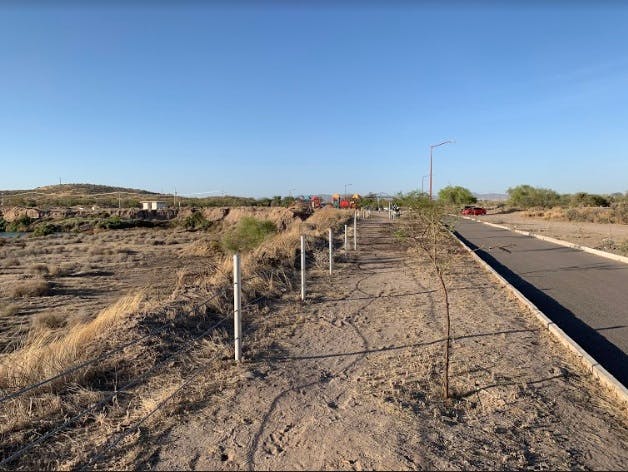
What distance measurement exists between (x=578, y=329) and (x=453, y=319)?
212cm

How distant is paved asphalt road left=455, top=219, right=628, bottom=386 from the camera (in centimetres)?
741

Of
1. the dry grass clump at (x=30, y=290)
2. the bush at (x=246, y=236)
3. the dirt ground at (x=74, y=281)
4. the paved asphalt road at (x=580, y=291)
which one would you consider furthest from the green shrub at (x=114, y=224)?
the paved asphalt road at (x=580, y=291)

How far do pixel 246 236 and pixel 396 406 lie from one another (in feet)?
75.3

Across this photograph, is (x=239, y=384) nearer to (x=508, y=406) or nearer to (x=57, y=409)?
(x=57, y=409)

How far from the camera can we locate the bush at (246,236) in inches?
1039

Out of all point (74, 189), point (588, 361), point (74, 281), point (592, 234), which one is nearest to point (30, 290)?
point (74, 281)

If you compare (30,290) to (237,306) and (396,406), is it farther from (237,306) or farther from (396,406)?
(396,406)

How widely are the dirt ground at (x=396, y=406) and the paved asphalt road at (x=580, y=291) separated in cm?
69

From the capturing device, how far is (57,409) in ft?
16.3

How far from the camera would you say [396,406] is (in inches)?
195

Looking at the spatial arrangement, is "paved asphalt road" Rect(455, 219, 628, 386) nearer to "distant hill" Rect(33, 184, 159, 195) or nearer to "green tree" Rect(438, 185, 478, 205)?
"green tree" Rect(438, 185, 478, 205)

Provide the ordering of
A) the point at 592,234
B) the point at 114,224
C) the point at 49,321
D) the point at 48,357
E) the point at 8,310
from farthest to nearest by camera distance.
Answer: the point at 114,224 < the point at 592,234 < the point at 8,310 < the point at 49,321 < the point at 48,357

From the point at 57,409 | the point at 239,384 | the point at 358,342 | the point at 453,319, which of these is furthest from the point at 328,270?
the point at 57,409

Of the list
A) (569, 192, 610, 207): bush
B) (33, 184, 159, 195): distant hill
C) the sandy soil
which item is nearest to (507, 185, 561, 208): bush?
(569, 192, 610, 207): bush
